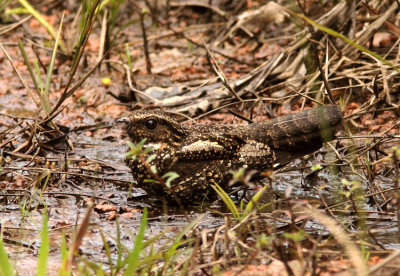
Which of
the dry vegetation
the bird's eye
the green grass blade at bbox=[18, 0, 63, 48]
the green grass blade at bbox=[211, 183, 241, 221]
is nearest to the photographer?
the dry vegetation

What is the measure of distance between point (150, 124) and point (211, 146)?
0.52m

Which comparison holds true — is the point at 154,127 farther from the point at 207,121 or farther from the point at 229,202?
the point at 207,121

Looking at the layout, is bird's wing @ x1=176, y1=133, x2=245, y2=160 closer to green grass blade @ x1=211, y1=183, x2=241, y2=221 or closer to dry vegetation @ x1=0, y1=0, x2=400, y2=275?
dry vegetation @ x1=0, y1=0, x2=400, y2=275

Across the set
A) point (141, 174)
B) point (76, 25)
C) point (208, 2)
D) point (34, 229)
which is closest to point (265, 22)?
point (208, 2)

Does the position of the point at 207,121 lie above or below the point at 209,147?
above

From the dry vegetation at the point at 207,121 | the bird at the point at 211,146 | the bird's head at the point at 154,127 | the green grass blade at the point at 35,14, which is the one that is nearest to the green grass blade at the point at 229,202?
the dry vegetation at the point at 207,121

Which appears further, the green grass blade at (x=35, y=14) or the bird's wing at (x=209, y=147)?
the green grass blade at (x=35, y=14)

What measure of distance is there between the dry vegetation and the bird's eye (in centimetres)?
59

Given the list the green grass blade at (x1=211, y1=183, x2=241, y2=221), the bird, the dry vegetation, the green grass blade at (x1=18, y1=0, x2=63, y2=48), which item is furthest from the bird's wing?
the green grass blade at (x1=18, y1=0, x2=63, y2=48)

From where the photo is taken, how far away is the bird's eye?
468 centimetres

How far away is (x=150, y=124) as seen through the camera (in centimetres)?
468

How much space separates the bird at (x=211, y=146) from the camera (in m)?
4.56

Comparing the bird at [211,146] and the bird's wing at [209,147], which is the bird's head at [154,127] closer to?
the bird at [211,146]

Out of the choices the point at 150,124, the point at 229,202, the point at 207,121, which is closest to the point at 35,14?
the point at 207,121
